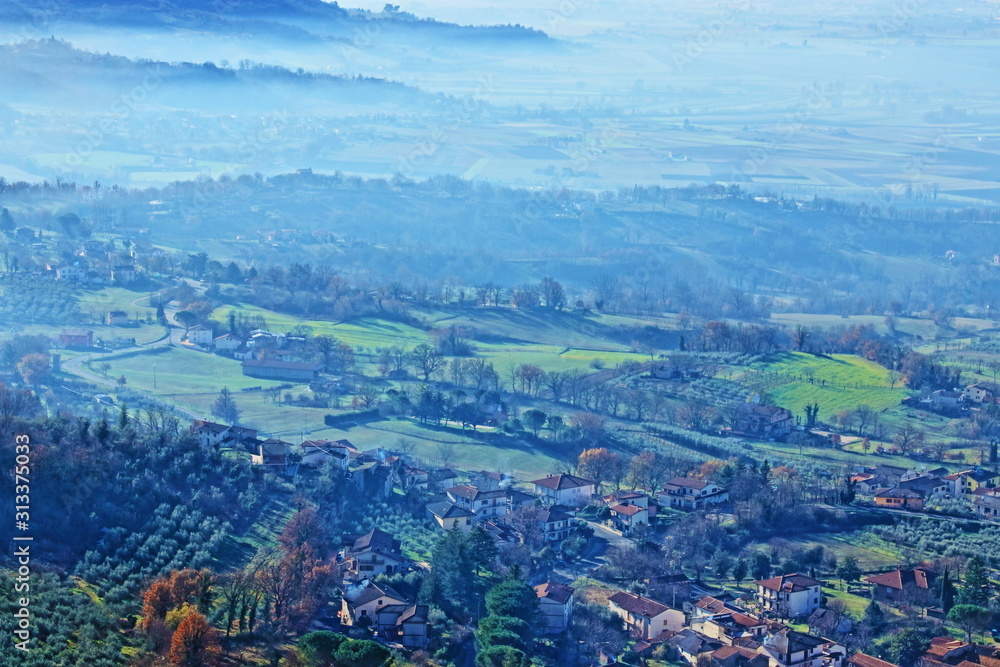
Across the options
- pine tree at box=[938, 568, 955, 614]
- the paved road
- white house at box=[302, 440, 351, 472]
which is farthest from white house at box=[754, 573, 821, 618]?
the paved road

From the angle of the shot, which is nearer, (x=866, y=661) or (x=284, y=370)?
(x=866, y=661)

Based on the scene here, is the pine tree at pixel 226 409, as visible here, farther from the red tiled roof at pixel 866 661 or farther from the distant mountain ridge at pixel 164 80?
the distant mountain ridge at pixel 164 80

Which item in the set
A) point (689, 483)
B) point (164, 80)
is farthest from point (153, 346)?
point (164, 80)

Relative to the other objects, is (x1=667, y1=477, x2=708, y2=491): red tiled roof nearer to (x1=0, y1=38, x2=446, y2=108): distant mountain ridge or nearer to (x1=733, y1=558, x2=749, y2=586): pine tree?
(x1=733, y1=558, x2=749, y2=586): pine tree

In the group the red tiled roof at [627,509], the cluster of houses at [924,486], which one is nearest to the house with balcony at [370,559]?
the red tiled roof at [627,509]

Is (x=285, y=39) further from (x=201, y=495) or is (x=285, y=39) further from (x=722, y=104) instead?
(x=201, y=495)

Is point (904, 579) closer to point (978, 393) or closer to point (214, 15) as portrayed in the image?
point (978, 393)

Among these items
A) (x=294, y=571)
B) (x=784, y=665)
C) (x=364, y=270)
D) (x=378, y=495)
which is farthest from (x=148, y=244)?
(x=784, y=665)
